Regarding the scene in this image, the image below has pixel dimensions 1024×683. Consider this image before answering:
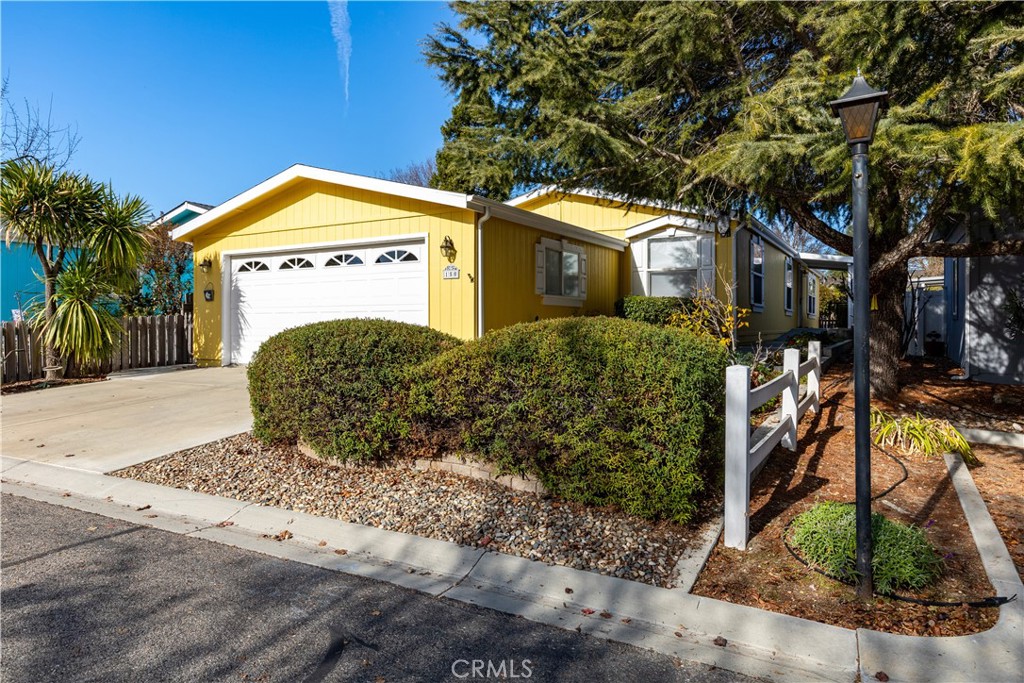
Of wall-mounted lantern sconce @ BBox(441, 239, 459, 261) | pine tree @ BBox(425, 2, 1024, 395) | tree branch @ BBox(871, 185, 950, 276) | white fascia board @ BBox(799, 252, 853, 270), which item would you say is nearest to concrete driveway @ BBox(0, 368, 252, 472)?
wall-mounted lantern sconce @ BBox(441, 239, 459, 261)

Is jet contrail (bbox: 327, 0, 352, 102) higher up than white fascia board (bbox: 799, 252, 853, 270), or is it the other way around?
jet contrail (bbox: 327, 0, 352, 102)

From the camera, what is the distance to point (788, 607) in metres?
2.78

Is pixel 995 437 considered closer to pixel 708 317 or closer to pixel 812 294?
pixel 708 317

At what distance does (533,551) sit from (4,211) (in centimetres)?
1129

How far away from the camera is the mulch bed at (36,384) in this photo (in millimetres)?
9078

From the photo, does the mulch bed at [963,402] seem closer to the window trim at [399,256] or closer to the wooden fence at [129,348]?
the window trim at [399,256]

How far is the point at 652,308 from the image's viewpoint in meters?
11.5

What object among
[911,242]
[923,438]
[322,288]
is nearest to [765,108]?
[911,242]

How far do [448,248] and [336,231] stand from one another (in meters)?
2.56

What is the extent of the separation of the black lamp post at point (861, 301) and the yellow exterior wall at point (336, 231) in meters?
6.35

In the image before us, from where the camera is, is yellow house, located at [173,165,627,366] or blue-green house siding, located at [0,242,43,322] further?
blue-green house siding, located at [0,242,43,322]

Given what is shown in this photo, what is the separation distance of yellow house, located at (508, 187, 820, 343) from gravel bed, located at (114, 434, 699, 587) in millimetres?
7417

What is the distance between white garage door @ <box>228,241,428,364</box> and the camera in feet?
31.2

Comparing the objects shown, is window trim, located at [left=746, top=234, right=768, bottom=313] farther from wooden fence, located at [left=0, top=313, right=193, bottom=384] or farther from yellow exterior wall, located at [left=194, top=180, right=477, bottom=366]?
wooden fence, located at [left=0, top=313, right=193, bottom=384]
